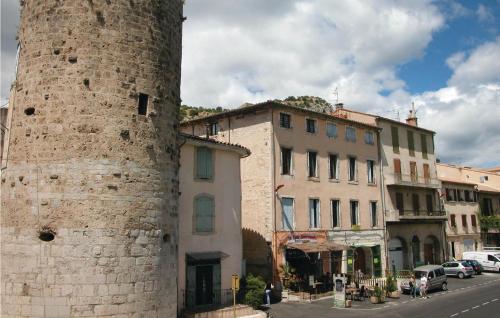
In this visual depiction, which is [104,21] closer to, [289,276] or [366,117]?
[289,276]

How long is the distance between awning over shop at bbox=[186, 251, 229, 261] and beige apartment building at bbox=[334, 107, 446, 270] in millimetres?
19243

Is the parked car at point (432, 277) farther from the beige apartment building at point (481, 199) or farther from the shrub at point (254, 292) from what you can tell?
the beige apartment building at point (481, 199)

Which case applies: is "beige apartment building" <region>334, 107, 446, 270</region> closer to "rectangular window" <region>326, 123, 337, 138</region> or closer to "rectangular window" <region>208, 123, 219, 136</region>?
"rectangular window" <region>326, 123, 337, 138</region>

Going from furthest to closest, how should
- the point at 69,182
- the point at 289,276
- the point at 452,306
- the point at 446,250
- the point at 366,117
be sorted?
the point at 446,250 < the point at 366,117 < the point at 289,276 < the point at 452,306 < the point at 69,182

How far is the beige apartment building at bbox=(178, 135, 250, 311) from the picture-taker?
21.2 metres

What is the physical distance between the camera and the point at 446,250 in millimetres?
44344

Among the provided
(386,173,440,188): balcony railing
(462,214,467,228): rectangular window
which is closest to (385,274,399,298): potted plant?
(386,173,440,188): balcony railing

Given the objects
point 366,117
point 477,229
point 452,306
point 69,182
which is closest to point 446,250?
point 477,229

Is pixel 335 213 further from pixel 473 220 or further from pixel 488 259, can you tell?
pixel 473 220

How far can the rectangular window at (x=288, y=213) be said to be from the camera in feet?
94.9

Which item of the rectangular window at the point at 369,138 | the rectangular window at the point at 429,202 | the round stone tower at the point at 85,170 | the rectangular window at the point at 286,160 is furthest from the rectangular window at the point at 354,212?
the round stone tower at the point at 85,170

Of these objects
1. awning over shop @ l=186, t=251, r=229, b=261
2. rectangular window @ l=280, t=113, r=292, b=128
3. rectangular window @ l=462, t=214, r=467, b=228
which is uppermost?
rectangular window @ l=280, t=113, r=292, b=128

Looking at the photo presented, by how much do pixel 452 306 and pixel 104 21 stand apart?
72.7 feet

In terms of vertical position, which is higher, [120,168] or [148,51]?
[148,51]
